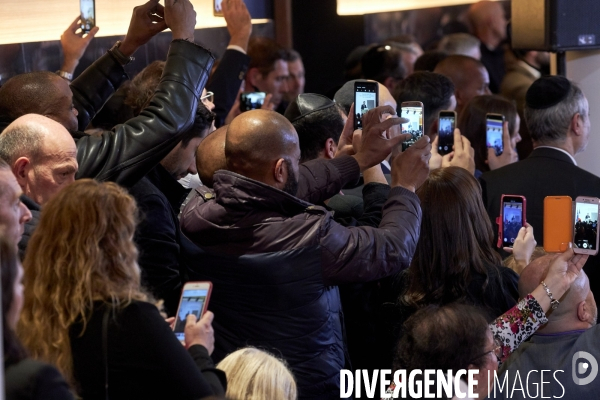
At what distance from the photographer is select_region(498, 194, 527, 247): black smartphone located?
370cm

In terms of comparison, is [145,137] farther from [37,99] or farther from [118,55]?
[118,55]

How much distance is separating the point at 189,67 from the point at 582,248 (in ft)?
4.64

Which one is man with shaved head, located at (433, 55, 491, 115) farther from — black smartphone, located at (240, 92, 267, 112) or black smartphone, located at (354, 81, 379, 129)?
black smartphone, located at (354, 81, 379, 129)

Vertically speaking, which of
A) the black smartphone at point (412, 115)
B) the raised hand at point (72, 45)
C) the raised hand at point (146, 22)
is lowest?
the black smartphone at point (412, 115)

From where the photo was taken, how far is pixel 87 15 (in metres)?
4.60

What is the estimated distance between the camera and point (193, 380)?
85.5 inches

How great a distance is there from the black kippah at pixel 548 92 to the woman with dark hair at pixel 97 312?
2709 mm

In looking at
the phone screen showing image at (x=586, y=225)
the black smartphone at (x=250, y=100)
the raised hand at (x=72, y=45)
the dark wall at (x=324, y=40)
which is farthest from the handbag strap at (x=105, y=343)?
the dark wall at (x=324, y=40)

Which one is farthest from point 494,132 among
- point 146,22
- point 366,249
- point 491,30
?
point 491,30

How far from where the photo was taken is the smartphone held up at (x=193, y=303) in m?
2.43

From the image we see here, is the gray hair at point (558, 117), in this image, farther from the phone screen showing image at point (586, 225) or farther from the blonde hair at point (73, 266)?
the blonde hair at point (73, 266)

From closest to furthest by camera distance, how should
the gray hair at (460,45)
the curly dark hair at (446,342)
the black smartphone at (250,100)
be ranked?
the curly dark hair at (446,342), the black smartphone at (250,100), the gray hair at (460,45)

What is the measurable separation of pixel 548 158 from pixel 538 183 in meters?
0.14

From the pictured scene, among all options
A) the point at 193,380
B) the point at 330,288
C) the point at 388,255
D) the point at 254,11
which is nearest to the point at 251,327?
the point at 330,288
